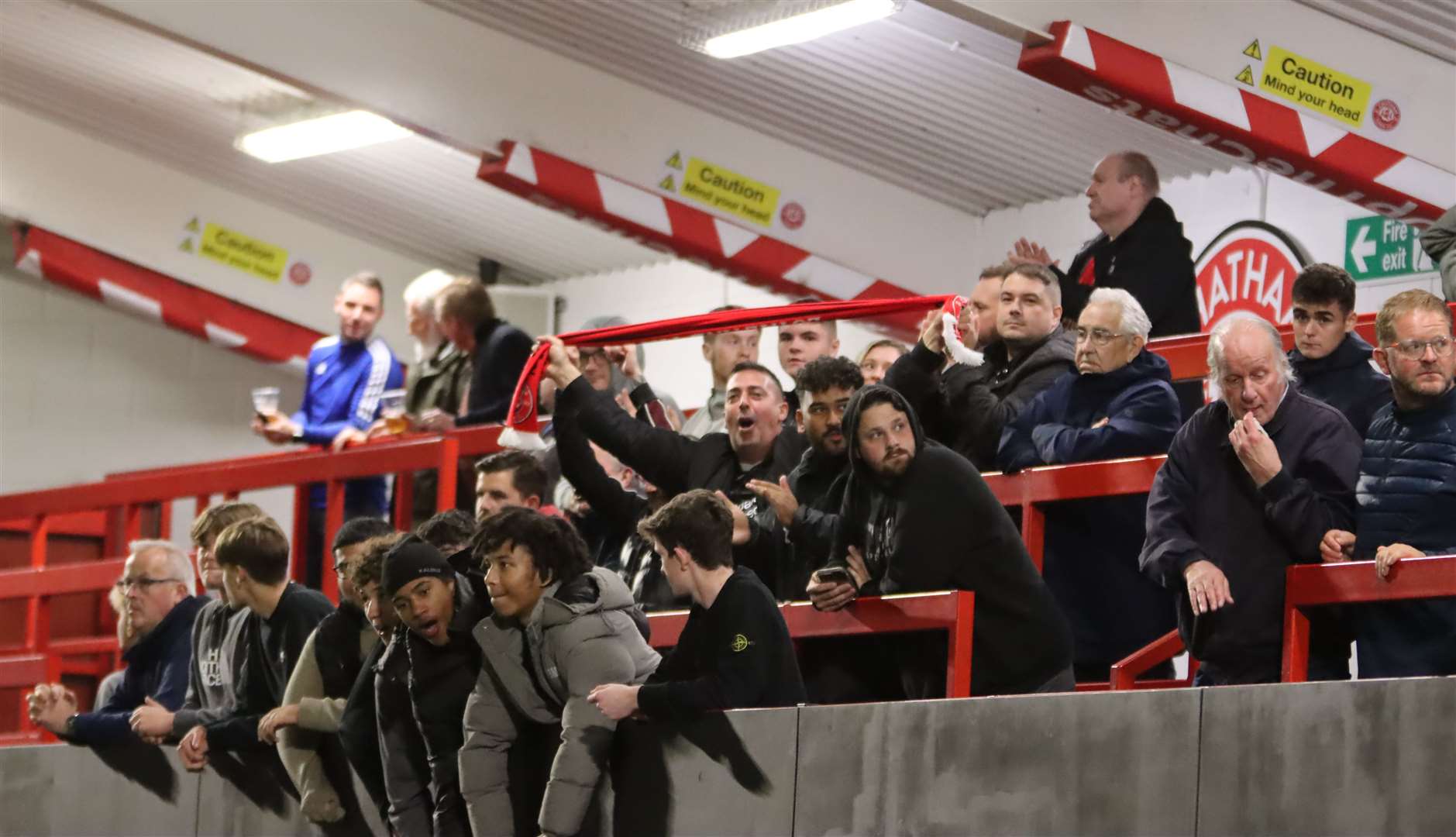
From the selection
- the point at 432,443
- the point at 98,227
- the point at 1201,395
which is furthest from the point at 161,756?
the point at 98,227

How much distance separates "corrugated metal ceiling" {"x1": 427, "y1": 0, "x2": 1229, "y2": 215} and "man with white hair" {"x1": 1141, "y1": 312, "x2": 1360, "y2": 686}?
6.19 metres

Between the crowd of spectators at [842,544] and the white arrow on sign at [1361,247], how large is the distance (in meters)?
4.22

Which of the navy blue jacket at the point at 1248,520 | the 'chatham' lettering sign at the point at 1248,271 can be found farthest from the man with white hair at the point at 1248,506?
the 'chatham' lettering sign at the point at 1248,271

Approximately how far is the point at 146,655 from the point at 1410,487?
16.6ft

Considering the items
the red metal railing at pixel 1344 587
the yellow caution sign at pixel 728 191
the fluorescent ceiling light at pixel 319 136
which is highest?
the fluorescent ceiling light at pixel 319 136

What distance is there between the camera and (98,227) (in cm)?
1609

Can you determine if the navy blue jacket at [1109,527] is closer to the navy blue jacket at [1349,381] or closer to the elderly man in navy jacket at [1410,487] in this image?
the navy blue jacket at [1349,381]

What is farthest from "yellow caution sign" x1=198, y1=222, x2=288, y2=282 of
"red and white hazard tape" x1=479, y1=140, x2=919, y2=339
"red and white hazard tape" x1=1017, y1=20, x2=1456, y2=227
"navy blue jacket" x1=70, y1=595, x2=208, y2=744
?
"red and white hazard tape" x1=1017, y1=20, x2=1456, y2=227

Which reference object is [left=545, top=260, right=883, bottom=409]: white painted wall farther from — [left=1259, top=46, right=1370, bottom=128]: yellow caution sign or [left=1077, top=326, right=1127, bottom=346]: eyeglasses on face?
→ [left=1077, top=326, right=1127, bottom=346]: eyeglasses on face

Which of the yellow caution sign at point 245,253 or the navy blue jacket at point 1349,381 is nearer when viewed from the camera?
the navy blue jacket at point 1349,381

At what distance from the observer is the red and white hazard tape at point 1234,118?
8.98 m

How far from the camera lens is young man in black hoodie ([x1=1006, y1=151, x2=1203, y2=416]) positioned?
7.49 metres

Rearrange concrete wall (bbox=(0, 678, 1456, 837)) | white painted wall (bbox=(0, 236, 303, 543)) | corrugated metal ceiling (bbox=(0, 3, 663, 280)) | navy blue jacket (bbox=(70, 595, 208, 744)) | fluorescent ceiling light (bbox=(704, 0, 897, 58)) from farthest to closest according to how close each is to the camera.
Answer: white painted wall (bbox=(0, 236, 303, 543)), corrugated metal ceiling (bbox=(0, 3, 663, 280)), fluorescent ceiling light (bbox=(704, 0, 897, 58)), navy blue jacket (bbox=(70, 595, 208, 744)), concrete wall (bbox=(0, 678, 1456, 837))

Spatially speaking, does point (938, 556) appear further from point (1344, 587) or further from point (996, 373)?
point (996, 373)
